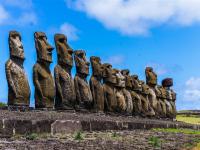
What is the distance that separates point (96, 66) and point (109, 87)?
55.3 inches

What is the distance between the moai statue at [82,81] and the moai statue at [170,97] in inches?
399

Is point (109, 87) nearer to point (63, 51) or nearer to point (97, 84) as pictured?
point (97, 84)

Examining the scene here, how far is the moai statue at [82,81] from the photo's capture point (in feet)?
48.6

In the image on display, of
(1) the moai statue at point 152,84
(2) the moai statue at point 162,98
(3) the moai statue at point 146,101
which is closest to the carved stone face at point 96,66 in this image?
(3) the moai statue at point 146,101

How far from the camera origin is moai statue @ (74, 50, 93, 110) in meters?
14.8

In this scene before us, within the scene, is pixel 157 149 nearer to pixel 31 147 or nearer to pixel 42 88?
pixel 31 147

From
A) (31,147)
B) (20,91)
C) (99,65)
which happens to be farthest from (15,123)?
(99,65)

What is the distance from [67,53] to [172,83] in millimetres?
13641

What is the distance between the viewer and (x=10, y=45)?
11.5m

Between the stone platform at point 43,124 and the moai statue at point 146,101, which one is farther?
the moai statue at point 146,101

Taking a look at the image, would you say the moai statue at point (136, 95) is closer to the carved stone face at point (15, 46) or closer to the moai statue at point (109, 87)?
the moai statue at point (109, 87)

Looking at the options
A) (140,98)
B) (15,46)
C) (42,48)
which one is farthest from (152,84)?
(15,46)

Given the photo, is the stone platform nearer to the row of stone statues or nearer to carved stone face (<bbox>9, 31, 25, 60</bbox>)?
the row of stone statues

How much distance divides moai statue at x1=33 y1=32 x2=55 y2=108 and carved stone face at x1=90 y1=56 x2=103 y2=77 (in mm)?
3742
